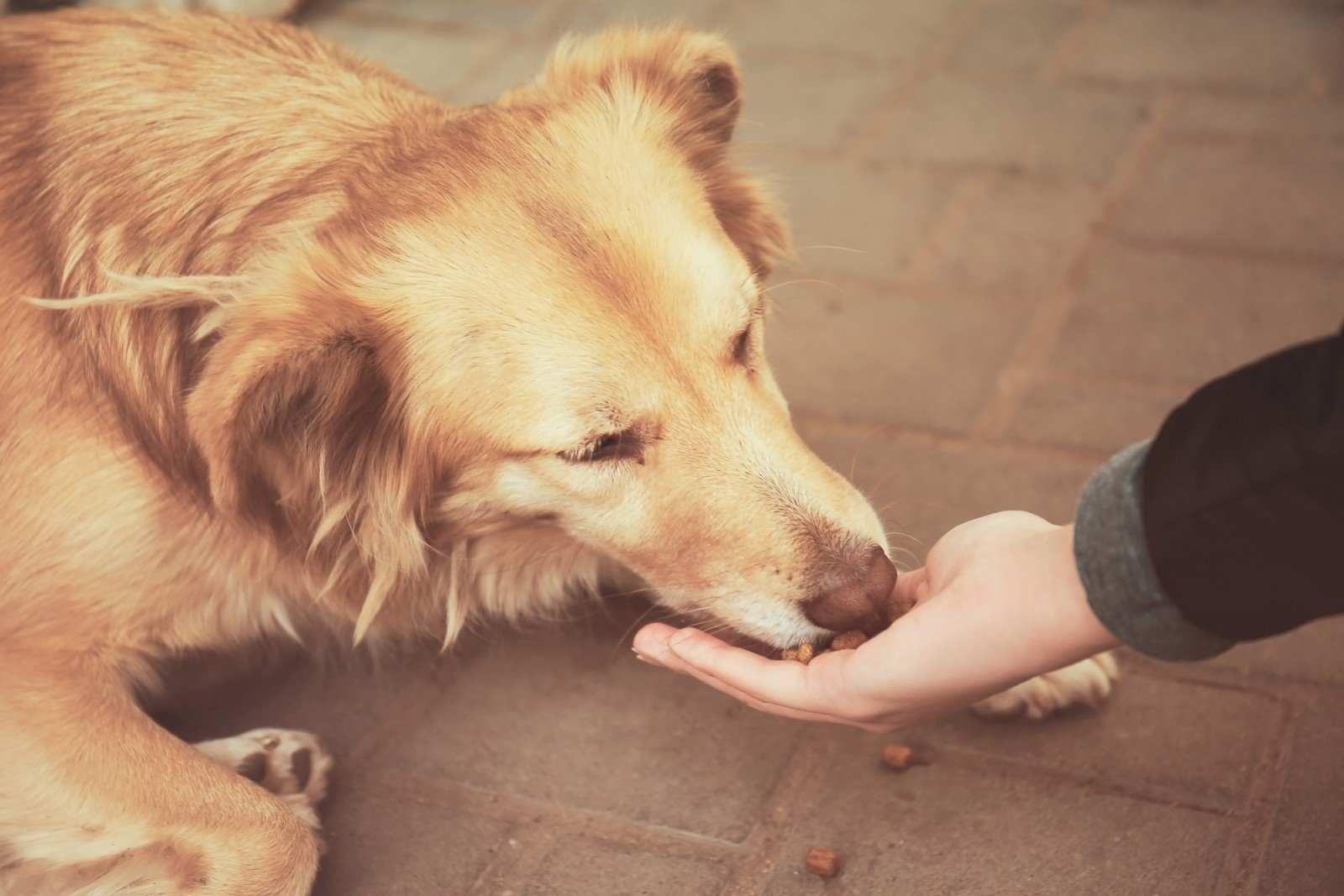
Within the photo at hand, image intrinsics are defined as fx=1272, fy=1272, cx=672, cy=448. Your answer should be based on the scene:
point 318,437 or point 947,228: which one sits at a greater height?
point 318,437

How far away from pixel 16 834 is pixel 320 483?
2.42 feet

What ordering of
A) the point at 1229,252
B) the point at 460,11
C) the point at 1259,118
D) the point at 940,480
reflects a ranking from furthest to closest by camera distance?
1. the point at 460,11
2. the point at 1259,118
3. the point at 1229,252
4. the point at 940,480

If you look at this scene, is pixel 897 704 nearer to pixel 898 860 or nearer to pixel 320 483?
pixel 898 860

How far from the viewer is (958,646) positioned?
163cm

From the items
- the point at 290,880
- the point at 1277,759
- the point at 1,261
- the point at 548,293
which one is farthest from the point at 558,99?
the point at 1277,759

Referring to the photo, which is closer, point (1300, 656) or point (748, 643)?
point (748, 643)

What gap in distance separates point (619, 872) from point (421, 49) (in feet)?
11.9

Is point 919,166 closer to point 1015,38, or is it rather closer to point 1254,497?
point 1015,38

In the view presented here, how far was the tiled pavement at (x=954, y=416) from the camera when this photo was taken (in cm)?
208

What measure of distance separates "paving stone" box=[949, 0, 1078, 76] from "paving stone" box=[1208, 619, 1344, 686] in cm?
258

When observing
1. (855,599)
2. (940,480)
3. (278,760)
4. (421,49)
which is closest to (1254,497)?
(855,599)

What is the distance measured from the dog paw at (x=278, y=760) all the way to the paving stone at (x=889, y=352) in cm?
141

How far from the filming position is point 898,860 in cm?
203

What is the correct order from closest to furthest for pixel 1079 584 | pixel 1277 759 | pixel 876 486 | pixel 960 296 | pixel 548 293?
pixel 1079 584 < pixel 548 293 < pixel 1277 759 < pixel 876 486 < pixel 960 296
